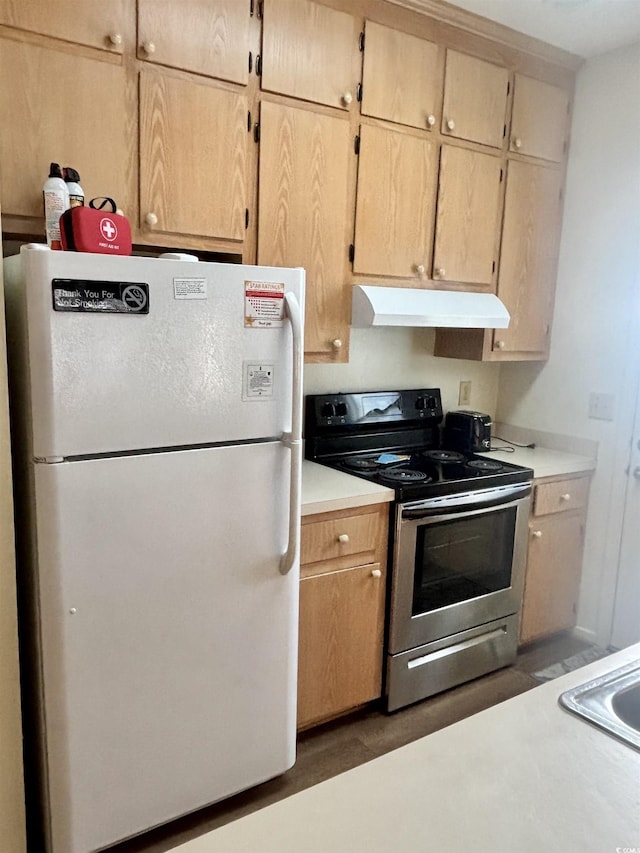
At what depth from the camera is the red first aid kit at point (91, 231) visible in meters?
1.56

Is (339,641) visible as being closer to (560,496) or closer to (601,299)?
(560,496)

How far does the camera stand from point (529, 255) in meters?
3.00

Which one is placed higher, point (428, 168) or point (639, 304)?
point (428, 168)

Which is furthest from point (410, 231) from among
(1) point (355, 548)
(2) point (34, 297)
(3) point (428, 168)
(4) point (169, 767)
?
(4) point (169, 767)

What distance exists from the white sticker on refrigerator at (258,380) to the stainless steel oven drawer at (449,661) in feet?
3.97

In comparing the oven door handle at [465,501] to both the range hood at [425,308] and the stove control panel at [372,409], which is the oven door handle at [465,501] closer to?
the stove control panel at [372,409]

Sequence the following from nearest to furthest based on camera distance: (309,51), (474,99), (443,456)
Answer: (309,51), (474,99), (443,456)

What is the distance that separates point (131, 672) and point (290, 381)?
89cm

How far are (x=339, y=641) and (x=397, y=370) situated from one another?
1300mm

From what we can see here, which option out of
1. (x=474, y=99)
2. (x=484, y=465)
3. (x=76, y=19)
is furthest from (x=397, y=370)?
(x=76, y=19)

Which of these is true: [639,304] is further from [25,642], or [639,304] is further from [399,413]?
[25,642]

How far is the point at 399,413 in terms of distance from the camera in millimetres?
2963

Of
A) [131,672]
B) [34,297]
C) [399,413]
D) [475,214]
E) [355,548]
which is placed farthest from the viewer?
[399,413]

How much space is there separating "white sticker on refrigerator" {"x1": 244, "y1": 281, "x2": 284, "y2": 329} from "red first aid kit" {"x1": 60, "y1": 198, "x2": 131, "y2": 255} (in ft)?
1.13
